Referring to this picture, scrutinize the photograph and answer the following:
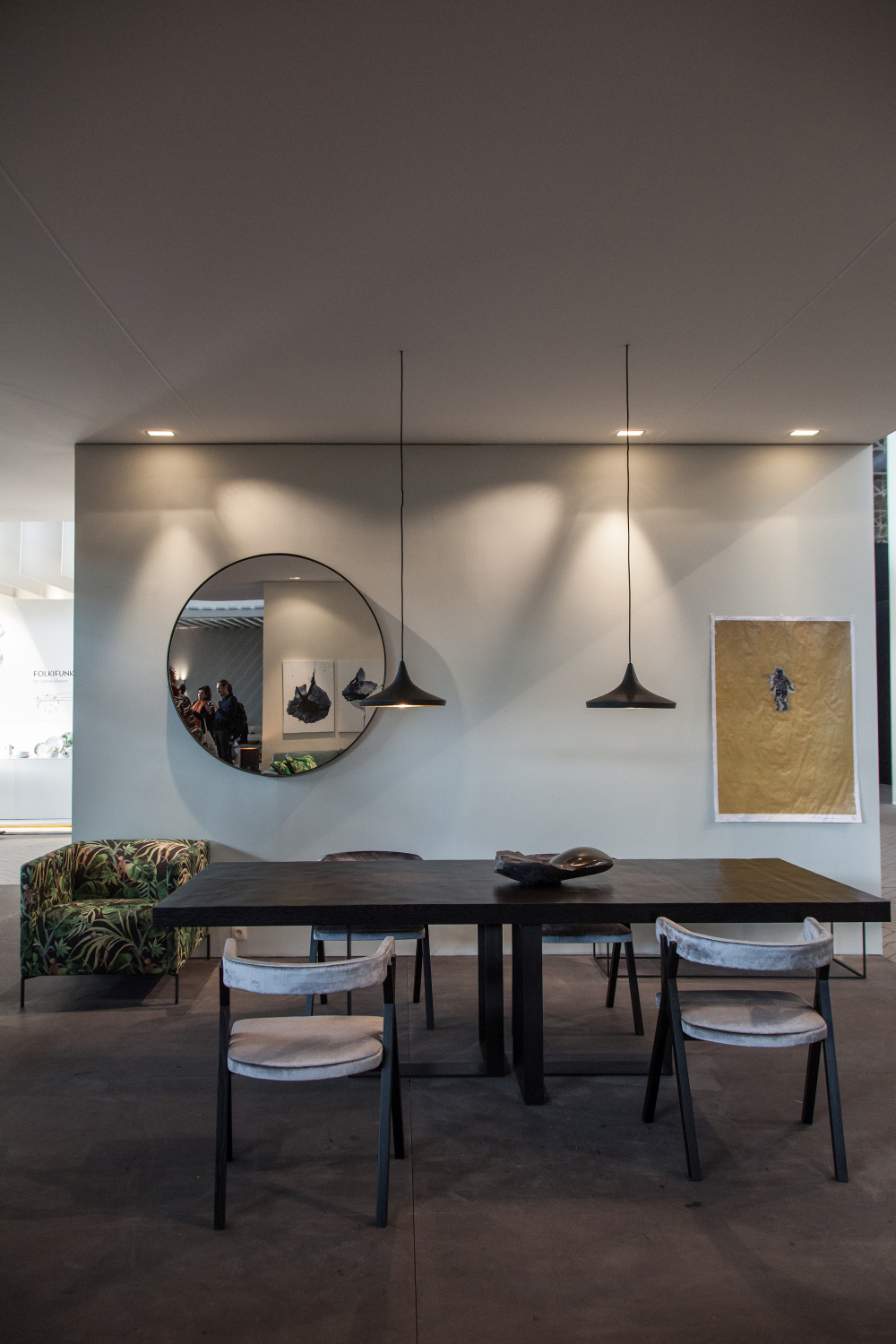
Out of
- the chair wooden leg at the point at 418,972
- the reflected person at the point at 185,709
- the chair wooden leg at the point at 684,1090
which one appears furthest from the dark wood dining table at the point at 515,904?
the reflected person at the point at 185,709

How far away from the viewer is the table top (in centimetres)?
303

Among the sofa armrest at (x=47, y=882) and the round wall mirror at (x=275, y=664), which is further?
the round wall mirror at (x=275, y=664)

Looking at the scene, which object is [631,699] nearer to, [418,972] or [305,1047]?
[418,972]

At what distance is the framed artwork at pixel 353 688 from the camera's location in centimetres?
502

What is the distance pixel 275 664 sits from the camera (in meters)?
5.01

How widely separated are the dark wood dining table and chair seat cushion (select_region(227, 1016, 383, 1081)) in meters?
0.35

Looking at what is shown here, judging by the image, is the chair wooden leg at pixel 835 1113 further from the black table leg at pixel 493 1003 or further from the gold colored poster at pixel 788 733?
the gold colored poster at pixel 788 733

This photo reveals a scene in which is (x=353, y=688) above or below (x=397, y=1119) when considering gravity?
above

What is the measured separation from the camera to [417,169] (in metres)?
2.53

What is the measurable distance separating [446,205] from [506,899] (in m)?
2.32

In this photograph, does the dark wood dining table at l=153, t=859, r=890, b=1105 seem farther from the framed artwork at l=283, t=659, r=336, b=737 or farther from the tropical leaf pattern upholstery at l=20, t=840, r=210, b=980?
the framed artwork at l=283, t=659, r=336, b=737

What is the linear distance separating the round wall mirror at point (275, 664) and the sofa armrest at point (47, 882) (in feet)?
3.11

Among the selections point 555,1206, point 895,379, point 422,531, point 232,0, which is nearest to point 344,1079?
point 555,1206

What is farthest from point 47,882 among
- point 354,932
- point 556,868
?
point 556,868
